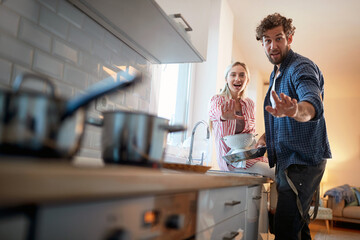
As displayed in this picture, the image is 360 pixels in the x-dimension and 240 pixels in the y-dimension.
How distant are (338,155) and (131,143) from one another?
320 inches

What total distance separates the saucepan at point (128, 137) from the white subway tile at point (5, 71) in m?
0.47

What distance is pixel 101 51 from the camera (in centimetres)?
148

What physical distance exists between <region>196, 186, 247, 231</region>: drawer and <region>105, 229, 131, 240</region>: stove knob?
1.16 feet

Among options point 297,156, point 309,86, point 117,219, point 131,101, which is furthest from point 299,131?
point 117,219

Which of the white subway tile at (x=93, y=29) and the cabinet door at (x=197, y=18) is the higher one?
the cabinet door at (x=197, y=18)

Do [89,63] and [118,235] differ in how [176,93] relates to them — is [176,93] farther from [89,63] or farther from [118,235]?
[118,235]

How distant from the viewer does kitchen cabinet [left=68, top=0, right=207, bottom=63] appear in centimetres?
127

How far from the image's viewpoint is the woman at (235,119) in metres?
2.18

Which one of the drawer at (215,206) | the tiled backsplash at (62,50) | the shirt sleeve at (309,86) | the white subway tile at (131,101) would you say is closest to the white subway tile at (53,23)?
the tiled backsplash at (62,50)

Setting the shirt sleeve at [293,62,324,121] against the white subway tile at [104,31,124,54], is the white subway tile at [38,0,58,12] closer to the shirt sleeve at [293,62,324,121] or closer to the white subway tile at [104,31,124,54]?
the white subway tile at [104,31,124,54]

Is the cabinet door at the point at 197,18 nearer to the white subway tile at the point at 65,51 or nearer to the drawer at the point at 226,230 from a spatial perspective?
the white subway tile at the point at 65,51

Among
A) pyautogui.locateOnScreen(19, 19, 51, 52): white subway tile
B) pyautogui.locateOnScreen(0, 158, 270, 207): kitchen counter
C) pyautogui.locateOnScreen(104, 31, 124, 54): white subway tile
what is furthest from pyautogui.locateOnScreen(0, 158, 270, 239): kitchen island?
pyautogui.locateOnScreen(104, 31, 124, 54): white subway tile

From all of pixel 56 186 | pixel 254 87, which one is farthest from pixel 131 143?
pixel 254 87

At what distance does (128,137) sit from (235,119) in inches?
68.9
